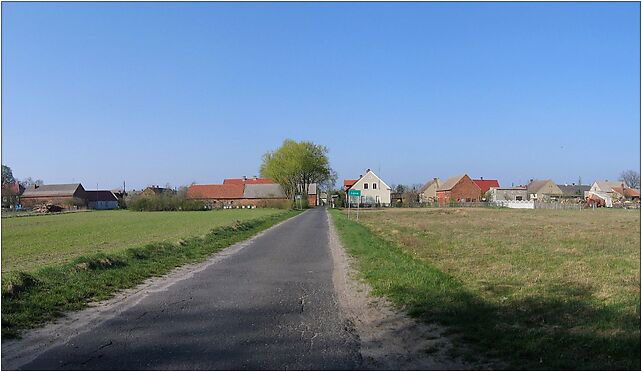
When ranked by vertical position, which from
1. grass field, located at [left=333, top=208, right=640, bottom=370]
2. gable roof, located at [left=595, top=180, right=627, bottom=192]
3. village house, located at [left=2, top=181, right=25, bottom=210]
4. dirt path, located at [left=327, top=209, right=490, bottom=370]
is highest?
gable roof, located at [left=595, top=180, right=627, bottom=192]

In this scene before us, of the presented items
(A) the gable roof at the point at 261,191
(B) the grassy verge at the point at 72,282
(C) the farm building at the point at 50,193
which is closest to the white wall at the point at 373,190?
(A) the gable roof at the point at 261,191

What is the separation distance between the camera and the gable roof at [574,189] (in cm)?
14407

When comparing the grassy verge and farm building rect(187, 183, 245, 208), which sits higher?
farm building rect(187, 183, 245, 208)

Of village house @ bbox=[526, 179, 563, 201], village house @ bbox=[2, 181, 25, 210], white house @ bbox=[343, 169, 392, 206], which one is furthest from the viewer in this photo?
village house @ bbox=[526, 179, 563, 201]

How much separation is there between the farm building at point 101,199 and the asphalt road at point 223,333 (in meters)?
133

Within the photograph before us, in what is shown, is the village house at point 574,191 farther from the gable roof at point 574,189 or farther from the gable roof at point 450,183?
the gable roof at point 450,183

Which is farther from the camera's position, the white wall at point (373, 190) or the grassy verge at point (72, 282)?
the white wall at point (373, 190)

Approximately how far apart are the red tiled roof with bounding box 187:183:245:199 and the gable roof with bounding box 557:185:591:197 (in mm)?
87340

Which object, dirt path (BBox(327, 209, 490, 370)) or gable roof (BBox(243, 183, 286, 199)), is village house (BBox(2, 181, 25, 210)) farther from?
dirt path (BBox(327, 209, 490, 370))

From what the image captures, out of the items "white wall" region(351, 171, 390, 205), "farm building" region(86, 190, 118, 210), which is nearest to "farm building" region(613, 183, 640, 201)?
"white wall" region(351, 171, 390, 205)

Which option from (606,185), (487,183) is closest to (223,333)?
(487,183)

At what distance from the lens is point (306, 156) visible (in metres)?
105

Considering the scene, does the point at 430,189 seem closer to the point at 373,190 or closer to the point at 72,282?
the point at 373,190

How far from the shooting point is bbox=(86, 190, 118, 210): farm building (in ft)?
440
